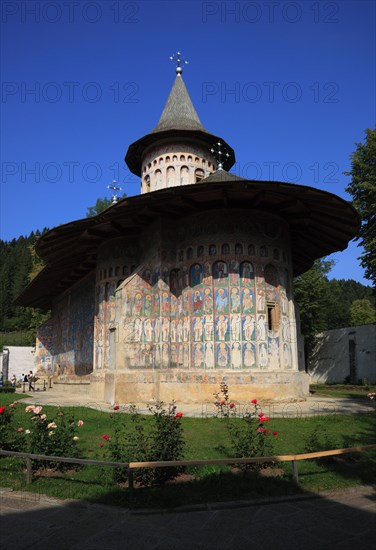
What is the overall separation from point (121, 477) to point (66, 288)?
86.0ft

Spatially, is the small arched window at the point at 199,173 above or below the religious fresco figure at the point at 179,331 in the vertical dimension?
above

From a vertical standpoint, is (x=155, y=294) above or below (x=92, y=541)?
above

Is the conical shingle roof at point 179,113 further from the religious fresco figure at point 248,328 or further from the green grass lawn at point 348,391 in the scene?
the green grass lawn at point 348,391

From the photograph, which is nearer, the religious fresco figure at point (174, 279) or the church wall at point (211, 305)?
the church wall at point (211, 305)

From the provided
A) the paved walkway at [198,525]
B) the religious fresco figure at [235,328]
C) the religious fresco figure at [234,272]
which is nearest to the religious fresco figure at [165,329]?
the religious fresco figure at [235,328]

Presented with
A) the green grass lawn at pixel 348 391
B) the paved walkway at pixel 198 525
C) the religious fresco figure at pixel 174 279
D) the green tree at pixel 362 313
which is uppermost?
the green tree at pixel 362 313

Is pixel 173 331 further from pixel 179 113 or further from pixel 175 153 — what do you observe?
pixel 179 113

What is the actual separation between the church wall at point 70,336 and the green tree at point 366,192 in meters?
14.7

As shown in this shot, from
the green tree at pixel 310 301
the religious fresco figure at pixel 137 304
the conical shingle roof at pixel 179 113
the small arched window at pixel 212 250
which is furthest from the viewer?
the green tree at pixel 310 301

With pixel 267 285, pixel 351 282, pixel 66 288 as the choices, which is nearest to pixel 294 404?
pixel 267 285

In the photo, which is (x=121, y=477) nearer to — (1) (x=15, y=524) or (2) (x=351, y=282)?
(1) (x=15, y=524)

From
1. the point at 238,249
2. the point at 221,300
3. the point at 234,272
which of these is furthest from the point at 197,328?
the point at 238,249

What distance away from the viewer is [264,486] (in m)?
5.58

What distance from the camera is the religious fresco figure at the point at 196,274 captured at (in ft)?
51.2
